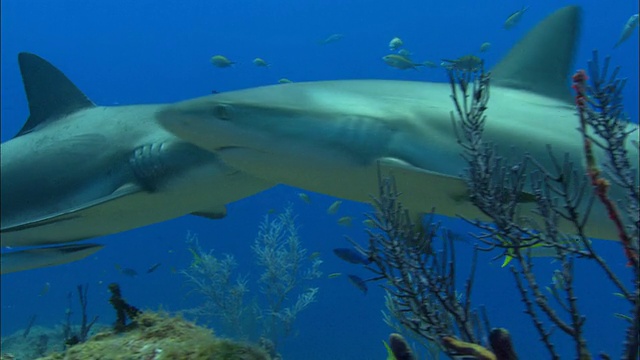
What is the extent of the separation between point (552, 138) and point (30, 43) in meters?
71.5

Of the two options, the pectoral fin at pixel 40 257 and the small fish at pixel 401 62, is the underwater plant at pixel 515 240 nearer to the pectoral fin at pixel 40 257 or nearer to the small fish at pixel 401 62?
the pectoral fin at pixel 40 257

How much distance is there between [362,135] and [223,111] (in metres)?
0.80

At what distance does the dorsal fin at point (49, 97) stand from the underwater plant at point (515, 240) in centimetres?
385

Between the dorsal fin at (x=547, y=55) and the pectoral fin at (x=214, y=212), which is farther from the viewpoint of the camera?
the pectoral fin at (x=214, y=212)

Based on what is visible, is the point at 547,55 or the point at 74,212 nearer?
the point at 547,55

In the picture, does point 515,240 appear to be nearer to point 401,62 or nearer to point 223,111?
point 223,111

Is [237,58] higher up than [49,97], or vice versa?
[237,58]

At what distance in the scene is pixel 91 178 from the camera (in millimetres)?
4707

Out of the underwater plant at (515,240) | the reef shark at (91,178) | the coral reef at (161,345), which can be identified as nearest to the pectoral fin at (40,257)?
the reef shark at (91,178)

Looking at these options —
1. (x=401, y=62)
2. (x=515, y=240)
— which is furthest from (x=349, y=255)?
(x=401, y=62)

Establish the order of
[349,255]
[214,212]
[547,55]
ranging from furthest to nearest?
[349,255] < [214,212] < [547,55]

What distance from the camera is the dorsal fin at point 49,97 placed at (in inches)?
→ 211

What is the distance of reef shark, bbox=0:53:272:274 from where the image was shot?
13.9 feet

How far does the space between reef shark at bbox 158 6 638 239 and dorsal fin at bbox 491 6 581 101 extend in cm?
33
